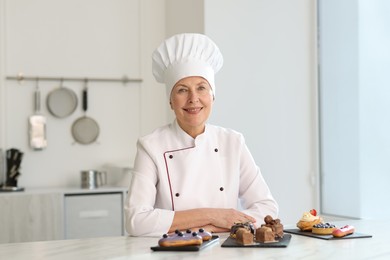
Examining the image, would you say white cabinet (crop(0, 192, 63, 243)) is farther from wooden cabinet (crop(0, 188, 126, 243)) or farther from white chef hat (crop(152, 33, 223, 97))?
white chef hat (crop(152, 33, 223, 97))

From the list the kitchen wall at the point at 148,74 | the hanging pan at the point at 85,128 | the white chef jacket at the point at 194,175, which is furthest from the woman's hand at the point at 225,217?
the hanging pan at the point at 85,128

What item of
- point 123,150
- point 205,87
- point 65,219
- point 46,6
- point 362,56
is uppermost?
point 46,6

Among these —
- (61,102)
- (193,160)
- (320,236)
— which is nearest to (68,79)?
(61,102)

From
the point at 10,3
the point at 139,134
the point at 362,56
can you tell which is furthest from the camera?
the point at 139,134

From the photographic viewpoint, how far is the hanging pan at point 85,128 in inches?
190

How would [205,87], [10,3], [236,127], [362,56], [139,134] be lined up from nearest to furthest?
[205,87] < [362,56] < [236,127] < [10,3] < [139,134]

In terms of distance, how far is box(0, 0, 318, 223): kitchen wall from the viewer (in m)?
4.34

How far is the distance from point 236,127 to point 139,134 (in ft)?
3.41

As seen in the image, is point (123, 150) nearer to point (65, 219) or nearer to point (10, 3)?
point (65, 219)

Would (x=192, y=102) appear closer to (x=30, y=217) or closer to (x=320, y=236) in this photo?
(x=320, y=236)

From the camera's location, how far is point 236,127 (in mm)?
4324

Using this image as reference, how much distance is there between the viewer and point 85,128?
192 inches

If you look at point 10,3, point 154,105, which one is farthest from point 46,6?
point 154,105

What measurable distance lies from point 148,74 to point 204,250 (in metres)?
3.50
